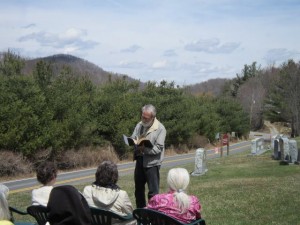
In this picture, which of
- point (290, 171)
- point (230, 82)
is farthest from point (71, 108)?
point (230, 82)

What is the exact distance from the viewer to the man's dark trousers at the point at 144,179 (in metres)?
7.82

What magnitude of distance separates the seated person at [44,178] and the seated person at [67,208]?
854 millimetres

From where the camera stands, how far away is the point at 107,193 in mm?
5676

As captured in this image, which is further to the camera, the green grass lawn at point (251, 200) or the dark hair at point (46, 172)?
the green grass lawn at point (251, 200)

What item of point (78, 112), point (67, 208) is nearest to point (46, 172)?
point (67, 208)

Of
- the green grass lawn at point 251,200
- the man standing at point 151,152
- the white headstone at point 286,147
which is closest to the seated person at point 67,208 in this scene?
the man standing at point 151,152

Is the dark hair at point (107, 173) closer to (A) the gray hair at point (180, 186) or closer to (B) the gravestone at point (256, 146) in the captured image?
(A) the gray hair at point (180, 186)

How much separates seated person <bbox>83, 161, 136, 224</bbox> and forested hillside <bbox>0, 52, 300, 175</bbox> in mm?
17967

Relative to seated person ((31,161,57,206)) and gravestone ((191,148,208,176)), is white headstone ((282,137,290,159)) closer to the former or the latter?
gravestone ((191,148,208,176))

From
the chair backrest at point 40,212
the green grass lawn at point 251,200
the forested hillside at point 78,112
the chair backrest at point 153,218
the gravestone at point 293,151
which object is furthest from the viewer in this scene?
the forested hillside at point 78,112

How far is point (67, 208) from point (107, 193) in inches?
41.1

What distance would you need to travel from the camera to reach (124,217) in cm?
529

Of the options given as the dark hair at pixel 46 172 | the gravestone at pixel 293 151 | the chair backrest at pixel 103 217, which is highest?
the dark hair at pixel 46 172

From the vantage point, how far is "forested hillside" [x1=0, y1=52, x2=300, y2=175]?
24.3 meters
